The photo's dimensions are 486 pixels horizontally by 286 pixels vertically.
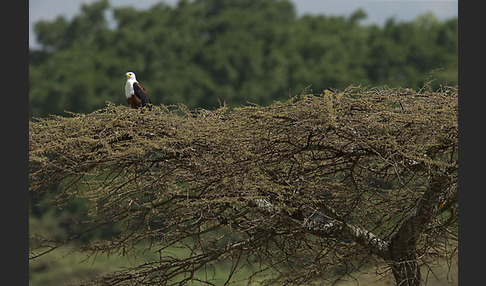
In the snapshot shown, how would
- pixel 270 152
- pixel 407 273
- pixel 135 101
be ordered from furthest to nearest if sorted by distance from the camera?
pixel 135 101
pixel 407 273
pixel 270 152


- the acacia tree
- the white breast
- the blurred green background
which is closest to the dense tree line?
the blurred green background

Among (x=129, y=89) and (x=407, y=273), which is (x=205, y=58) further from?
(x=407, y=273)

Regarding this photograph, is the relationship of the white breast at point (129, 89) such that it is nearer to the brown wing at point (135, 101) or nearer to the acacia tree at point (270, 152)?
the brown wing at point (135, 101)

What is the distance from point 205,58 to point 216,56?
57 centimetres

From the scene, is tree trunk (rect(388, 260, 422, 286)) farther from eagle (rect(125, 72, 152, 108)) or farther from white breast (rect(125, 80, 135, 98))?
white breast (rect(125, 80, 135, 98))

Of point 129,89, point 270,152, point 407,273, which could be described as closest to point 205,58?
point 129,89

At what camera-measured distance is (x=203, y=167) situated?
7539 millimetres

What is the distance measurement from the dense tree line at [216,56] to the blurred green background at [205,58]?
41 millimetres

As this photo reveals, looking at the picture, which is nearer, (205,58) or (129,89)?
(129,89)

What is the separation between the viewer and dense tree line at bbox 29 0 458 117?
1050 inches

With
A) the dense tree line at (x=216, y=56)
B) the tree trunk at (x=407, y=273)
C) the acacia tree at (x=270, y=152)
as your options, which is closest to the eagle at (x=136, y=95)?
the acacia tree at (x=270, y=152)

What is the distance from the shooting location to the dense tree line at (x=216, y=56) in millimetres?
26672

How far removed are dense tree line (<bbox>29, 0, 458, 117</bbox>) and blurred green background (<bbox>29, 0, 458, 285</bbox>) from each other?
41mm

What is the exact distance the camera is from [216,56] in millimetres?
28219
